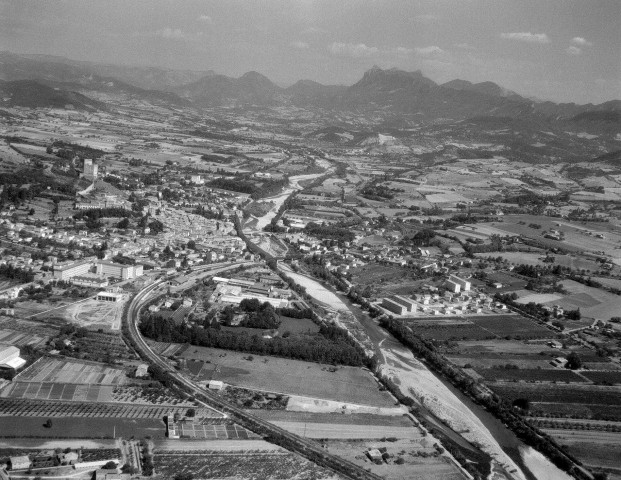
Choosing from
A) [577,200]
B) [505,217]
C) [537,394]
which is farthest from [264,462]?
[577,200]

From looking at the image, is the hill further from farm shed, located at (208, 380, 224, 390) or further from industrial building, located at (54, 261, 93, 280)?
farm shed, located at (208, 380, 224, 390)

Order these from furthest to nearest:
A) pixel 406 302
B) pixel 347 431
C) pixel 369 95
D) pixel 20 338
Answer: pixel 369 95 < pixel 406 302 < pixel 20 338 < pixel 347 431

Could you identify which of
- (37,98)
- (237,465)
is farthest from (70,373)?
(37,98)

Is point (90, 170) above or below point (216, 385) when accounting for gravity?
above

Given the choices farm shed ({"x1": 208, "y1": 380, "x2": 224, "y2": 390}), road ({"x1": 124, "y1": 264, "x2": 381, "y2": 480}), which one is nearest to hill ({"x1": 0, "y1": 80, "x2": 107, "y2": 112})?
road ({"x1": 124, "y1": 264, "x2": 381, "y2": 480})

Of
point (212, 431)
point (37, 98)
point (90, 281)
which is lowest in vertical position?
point (212, 431)

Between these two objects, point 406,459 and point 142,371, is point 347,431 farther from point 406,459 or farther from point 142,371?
point 142,371
